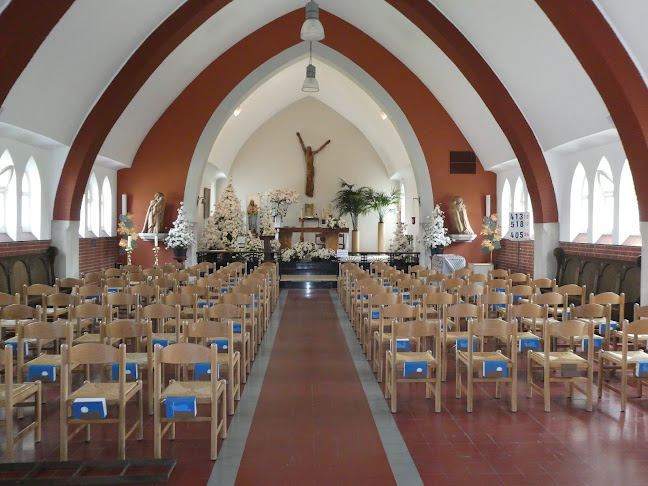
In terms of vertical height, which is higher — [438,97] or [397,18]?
[397,18]

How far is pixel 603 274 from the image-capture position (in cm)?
1296

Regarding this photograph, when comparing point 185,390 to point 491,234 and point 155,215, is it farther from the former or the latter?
point 491,234

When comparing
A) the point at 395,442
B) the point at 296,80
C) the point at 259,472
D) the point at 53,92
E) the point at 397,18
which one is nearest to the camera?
the point at 259,472

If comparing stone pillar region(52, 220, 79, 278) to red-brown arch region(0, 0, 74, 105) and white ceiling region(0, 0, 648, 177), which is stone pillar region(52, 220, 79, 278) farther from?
red-brown arch region(0, 0, 74, 105)

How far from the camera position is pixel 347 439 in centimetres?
562

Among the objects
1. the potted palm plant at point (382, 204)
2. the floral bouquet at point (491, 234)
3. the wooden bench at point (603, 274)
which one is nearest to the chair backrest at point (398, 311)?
the wooden bench at point (603, 274)

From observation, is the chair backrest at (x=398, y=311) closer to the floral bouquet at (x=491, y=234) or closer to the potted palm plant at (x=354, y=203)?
the floral bouquet at (x=491, y=234)

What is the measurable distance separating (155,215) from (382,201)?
37.3ft

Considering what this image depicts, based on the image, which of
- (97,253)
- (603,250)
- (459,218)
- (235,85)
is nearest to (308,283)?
(459,218)

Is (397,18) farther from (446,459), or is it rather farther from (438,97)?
(446,459)

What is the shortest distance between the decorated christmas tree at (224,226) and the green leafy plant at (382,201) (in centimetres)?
732

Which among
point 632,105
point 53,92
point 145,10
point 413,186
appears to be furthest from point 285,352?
point 413,186

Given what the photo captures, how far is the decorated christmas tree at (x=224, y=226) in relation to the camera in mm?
20562

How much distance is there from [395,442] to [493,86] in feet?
36.6
